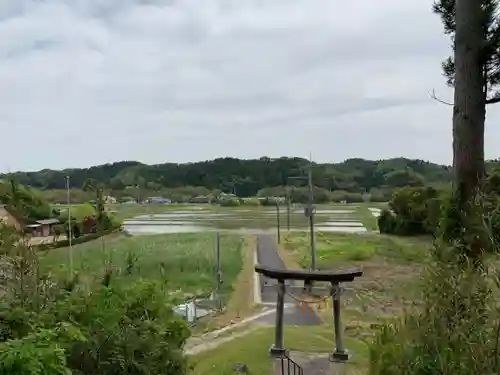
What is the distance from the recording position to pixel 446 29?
492cm

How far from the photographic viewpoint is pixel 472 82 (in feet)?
13.5

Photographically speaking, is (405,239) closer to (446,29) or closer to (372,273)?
(372,273)

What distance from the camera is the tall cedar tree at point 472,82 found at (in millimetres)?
4051

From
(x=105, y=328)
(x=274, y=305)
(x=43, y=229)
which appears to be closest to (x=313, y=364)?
(x=274, y=305)

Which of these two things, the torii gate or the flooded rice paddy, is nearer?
the torii gate

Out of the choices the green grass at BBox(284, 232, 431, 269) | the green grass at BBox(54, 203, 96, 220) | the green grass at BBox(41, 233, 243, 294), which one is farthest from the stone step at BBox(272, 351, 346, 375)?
the green grass at BBox(54, 203, 96, 220)

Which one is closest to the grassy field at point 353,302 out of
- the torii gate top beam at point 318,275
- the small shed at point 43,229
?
the torii gate top beam at point 318,275

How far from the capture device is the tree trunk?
4047 mm

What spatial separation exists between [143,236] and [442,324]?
22075mm

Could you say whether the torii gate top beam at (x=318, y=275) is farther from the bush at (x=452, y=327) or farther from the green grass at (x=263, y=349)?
the bush at (x=452, y=327)

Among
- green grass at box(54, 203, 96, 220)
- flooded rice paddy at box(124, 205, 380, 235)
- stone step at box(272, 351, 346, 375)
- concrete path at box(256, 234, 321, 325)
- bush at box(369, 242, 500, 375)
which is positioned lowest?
concrete path at box(256, 234, 321, 325)

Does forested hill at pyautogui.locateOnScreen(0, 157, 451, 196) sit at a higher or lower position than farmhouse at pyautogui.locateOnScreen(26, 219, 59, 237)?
A: higher

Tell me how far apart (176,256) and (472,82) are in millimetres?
13444

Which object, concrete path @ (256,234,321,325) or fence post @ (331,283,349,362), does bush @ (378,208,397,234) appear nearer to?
concrete path @ (256,234,321,325)
